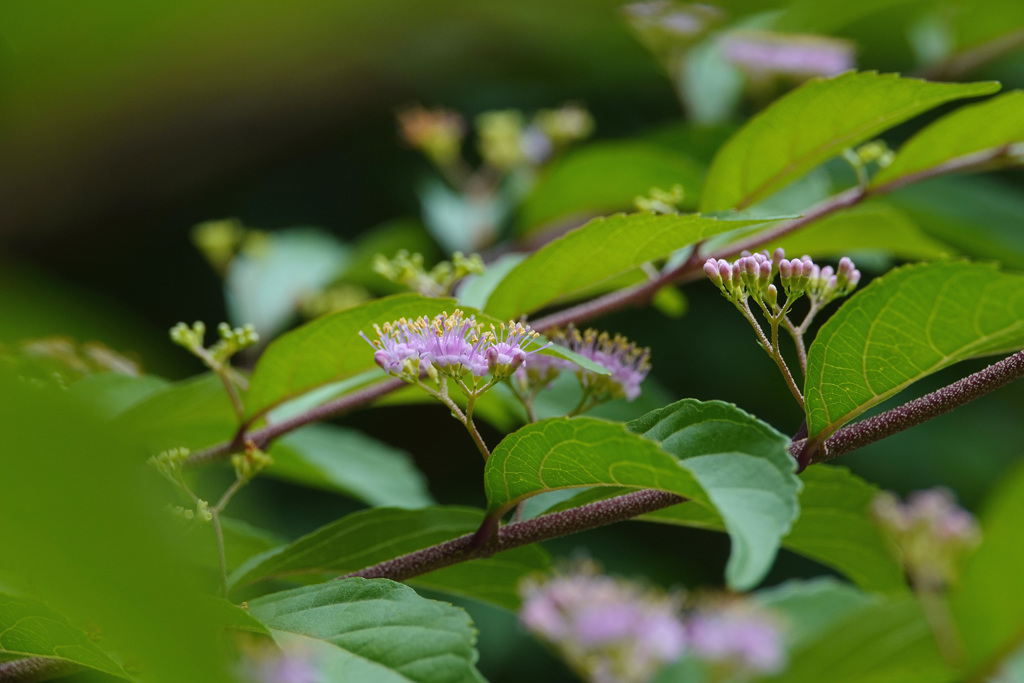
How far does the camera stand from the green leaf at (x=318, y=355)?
0.81 meters

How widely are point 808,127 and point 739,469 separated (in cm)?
55

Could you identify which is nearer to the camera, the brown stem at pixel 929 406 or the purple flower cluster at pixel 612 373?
the brown stem at pixel 929 406

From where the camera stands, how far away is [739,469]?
557 millimetres

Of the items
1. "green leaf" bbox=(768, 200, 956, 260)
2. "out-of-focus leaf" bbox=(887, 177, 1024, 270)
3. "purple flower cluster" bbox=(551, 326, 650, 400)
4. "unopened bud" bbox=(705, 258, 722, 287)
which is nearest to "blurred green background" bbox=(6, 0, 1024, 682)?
"out-of-focus leaf" bbox=(887, 177, 1024, 270)

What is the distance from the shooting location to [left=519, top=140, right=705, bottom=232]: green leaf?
4.54 ft

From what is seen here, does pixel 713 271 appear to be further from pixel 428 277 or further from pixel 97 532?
pixel 97 532

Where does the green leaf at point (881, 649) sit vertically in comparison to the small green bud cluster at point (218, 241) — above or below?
below

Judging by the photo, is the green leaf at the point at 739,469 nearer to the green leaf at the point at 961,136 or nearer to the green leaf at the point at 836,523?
the green leaf at the point at 836,523

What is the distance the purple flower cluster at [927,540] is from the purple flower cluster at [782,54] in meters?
1.16

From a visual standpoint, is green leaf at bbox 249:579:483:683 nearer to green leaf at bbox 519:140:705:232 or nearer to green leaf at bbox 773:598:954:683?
green leaf at bbox 773:598:954:683

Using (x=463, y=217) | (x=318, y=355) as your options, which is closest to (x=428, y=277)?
(x=318, y=355)

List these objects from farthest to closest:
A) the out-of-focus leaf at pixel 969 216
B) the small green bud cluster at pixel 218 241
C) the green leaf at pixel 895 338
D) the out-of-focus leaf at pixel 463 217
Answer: the out-of-focus leaf at pixel 463 217, the small green bud cluster at pixel 218 241, the out-of-focus leaf at pixel 969 216, the green leaf at pixel 895 338

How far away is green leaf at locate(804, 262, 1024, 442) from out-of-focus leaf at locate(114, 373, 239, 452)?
63 cm

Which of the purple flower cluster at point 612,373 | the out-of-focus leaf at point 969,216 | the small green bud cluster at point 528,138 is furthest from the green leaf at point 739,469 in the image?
the small green bud cluster at point 528,138
